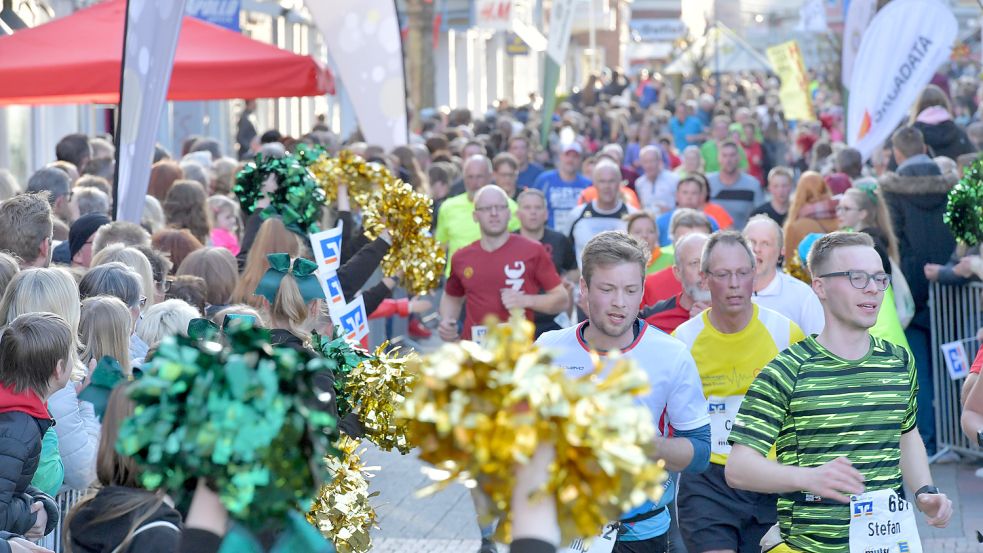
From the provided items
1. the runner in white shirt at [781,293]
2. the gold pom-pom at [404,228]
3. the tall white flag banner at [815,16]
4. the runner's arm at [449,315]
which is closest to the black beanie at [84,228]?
the gold pom-pom at [404,228]

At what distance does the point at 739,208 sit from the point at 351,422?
31.1ft

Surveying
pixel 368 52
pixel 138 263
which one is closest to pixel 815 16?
pixel 368 52

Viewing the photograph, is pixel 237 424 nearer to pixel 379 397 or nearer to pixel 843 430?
pixel 843 430

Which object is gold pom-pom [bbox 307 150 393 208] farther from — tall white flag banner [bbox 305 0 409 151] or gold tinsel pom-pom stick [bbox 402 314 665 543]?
gold tinsel pom-pom stick [bbox 402 314 665 543]

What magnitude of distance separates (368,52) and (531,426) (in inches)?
449

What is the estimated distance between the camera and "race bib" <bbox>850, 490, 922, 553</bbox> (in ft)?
15.1

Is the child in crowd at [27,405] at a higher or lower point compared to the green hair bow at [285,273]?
lower

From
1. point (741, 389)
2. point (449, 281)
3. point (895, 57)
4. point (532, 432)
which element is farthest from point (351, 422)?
point (895, 57)

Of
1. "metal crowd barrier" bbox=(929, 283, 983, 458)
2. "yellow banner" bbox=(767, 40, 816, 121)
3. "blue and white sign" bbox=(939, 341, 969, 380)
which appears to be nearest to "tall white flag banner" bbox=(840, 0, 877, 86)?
"metal crowd barrier" bbox=(929, 283, 983, 458)

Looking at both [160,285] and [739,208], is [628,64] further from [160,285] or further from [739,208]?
[160,285]

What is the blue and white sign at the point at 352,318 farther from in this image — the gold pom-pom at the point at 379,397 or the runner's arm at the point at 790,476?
the runner's arm at the point at 790,476

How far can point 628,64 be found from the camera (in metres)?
76.6

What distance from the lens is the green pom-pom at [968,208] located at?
7.75 m

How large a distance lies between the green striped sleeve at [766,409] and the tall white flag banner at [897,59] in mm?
9005
